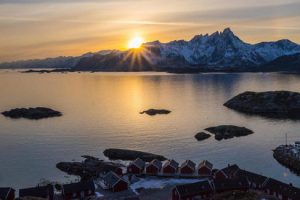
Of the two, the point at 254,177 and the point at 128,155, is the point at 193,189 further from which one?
the point at 128,155

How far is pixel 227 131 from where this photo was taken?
9300cm

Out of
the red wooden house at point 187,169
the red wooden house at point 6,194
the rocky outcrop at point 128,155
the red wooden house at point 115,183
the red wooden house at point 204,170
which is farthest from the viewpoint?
the rocky outcrop at point 128,155

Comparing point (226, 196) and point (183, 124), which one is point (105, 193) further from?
point (183, 124)

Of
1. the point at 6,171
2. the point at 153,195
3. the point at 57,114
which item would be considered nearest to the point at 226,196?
the point at 153,195

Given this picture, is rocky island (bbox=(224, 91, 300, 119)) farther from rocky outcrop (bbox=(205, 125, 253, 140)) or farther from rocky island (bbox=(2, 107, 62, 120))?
rocky island (bbox=(2, 107, 62, 120))

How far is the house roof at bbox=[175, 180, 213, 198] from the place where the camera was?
1901 inches

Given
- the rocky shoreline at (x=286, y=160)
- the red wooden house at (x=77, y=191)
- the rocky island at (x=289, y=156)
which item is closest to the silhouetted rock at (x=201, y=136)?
the rocky island at (x=289, y=156)

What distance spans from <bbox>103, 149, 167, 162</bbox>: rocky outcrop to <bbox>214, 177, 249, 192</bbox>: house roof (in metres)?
21.7

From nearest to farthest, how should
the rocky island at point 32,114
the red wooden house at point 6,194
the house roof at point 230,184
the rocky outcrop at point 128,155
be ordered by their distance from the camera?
the red wooden house at point 6,194, the house roof at point 230,184, the rocky outcrop at point 128,155, the rocky island at point 32,114

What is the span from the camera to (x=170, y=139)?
289 feet

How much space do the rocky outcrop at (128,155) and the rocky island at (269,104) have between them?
5739 cm

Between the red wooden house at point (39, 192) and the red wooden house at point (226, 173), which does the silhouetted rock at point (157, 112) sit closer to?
the red wooden house at point (226, 173)

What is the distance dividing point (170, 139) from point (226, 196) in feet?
136

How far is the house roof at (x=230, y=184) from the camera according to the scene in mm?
50125
